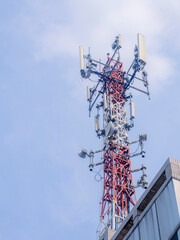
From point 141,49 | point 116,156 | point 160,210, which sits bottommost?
point 160,210

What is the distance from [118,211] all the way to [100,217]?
133 cm

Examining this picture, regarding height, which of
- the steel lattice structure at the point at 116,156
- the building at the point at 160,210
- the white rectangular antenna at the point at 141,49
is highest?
the white rectangular antenna at the point at 141,49

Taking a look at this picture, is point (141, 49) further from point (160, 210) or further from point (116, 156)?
point (160, 210)

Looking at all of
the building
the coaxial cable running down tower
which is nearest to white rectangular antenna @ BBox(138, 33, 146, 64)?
the coaxial cable running down tower

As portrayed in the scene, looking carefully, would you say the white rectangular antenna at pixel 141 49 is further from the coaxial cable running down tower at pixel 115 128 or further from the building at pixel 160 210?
the building at pixel 160 210

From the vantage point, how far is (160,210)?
23.2 metres

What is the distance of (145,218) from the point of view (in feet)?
80.2

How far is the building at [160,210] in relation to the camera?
22184 mm

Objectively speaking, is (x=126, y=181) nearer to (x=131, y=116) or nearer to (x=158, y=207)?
(x=131, y=116)

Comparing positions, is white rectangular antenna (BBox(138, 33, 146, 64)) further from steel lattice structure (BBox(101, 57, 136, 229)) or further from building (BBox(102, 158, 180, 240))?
building (BBox(102, 158, 180, 240))

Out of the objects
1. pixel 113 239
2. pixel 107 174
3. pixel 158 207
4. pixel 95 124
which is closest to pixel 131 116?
pixel 95 124

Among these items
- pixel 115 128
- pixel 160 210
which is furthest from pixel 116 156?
pixel 160 210

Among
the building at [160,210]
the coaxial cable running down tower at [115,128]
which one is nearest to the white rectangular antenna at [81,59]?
the coaxial cable running down tower at [115,128]

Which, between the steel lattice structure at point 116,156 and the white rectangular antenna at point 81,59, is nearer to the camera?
the steel lattice structure at point 116,156
